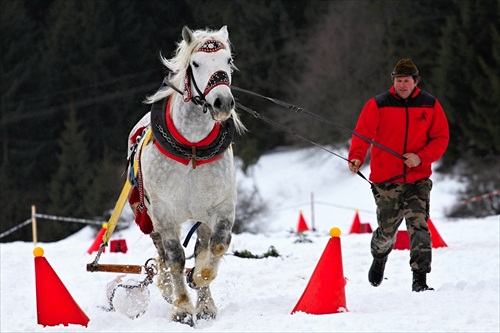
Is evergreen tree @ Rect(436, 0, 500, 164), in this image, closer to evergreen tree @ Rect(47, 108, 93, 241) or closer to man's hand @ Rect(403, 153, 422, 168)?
evergreen tree @ Rect(47, 108, 93, 241)

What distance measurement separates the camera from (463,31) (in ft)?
90.6

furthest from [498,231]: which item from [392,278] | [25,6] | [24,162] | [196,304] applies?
[25,6]

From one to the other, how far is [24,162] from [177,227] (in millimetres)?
30323

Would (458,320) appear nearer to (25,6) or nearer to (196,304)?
(196,304)

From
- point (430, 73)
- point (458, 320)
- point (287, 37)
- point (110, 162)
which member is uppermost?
point (287, 37)

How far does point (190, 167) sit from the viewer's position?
620cm

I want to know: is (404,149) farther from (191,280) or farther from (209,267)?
(191,280)

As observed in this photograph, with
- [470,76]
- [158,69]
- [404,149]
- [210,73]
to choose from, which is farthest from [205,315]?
[158,69]

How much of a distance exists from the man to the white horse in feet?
3.81

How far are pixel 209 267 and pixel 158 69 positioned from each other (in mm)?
31028

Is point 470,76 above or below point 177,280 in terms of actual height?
above

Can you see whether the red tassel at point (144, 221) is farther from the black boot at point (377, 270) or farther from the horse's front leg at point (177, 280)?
the black boot at point (377, 270)

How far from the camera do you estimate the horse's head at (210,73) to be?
554 centimetres

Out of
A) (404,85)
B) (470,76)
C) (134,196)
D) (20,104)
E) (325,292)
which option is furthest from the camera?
(20,104)
